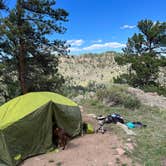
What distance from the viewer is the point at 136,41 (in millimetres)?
22203

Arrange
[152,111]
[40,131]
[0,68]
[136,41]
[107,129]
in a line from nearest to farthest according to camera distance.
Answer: [40,131] → [107,129] → [152,111] → [0,68] → [136,41]

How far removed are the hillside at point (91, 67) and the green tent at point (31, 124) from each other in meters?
35.9

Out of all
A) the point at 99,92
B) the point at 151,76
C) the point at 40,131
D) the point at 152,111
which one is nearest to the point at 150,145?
the point at 40,131

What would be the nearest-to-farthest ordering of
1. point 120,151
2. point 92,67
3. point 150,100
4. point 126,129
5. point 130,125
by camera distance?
point 120,151
point 126,129
point 130,125
point 150,100
point 92,67

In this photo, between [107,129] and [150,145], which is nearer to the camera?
[150,145]

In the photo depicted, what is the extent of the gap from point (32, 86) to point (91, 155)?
27.6 feet

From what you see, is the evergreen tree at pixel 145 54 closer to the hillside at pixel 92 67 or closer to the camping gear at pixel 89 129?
the camping gear at pixel 89 129

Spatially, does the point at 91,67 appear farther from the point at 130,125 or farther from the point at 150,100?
the point at 130,125

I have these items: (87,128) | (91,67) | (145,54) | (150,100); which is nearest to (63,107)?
(87,128)

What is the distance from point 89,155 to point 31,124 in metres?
1.65

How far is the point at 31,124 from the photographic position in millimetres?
7340

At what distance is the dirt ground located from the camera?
673 centimetres

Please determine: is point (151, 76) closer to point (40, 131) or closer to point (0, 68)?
point (0, 68)

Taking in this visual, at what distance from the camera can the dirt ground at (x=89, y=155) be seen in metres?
6.73
